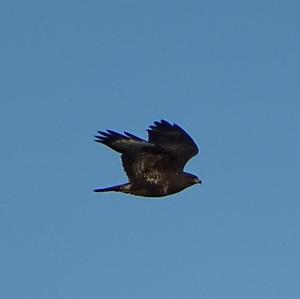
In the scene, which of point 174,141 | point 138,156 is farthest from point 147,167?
point 174,141

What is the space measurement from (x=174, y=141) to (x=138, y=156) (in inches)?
42.8

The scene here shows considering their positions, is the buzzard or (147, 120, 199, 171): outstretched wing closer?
the buzzard

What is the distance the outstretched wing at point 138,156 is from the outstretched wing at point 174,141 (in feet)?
0.95

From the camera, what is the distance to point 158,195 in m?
13.4

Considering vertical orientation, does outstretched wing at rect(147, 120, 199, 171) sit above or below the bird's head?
above

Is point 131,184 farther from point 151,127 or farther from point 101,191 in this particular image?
point 151,127

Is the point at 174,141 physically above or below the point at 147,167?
above

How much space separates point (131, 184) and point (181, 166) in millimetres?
1105

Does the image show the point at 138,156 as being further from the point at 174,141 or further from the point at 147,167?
the point at 174,141

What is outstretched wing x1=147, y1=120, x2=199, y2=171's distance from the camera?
1401cm

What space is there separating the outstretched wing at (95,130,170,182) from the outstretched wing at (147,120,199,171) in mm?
290

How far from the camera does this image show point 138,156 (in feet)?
44.9

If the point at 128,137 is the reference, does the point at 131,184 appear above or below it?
below

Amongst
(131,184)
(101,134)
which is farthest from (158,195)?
(101,134)
